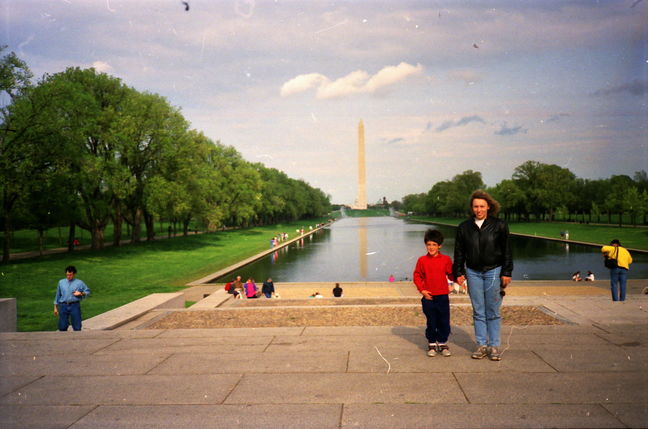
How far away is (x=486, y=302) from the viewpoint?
19.3 ft

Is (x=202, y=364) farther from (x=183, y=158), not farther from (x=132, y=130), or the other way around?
(x=183, y=158)

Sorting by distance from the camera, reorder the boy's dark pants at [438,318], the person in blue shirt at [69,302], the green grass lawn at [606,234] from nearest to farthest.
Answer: the boy's dark pants at [438,318], the person in blue shirt at [69,302], the green grass lawn at [606,234]

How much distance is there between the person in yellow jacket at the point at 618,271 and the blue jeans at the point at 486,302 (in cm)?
768

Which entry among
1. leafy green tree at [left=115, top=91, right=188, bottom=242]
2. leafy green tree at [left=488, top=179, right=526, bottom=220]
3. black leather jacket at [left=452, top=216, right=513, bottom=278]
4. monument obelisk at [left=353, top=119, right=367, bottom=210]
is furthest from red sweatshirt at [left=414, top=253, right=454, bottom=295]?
monument obelisk at [left=353, top=119, right=367, bottom=210]

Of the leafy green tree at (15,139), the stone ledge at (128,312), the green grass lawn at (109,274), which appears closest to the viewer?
the stone ledge at (128,312)

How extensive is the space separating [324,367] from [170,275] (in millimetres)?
26108

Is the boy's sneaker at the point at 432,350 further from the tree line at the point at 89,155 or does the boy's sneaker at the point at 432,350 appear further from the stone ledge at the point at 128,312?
the tree line at the point at 89,155

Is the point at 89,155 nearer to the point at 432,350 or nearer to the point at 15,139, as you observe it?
the point at 15,139

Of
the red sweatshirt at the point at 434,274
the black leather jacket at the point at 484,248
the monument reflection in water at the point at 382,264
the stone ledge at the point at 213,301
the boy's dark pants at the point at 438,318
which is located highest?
the black leather jacket at the point at 484,248

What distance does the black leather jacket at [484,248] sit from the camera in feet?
18.7

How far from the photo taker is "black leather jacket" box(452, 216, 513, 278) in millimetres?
5711

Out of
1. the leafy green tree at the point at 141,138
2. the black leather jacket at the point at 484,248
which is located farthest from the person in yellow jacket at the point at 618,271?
the leafy green tree at the point at 141,138

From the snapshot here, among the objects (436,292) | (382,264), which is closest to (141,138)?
(382,264)

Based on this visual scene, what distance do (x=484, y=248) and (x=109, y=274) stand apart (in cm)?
2875
